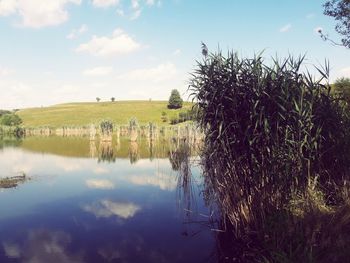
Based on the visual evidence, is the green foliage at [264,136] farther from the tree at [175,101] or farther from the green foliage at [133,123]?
the tree at [175,101]

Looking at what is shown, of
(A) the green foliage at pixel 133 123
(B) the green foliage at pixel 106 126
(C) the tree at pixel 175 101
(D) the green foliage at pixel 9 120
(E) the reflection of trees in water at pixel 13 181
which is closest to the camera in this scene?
(E) the reflection of trees in water at pixel 13 181

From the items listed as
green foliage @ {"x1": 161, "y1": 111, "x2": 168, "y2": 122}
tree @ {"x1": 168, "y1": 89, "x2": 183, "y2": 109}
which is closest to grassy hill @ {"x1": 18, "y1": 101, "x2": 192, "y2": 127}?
green foliage @ {"x1": 161, "y1": 111, "x2": 168, "y2": 122}

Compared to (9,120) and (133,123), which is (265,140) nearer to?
(133,123)

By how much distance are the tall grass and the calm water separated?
2.37 meters

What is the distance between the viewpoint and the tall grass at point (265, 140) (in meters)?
12.0

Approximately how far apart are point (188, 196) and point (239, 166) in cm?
769

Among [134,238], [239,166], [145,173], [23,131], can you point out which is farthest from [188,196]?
[23,131]

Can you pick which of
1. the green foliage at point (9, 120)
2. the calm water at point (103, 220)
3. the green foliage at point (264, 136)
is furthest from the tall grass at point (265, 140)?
the green foliage at point (9, 120)

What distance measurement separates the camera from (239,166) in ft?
41.2

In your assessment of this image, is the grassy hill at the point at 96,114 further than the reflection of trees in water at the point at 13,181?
Yes

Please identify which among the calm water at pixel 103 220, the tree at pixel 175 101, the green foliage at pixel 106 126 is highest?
the tree at pixel 175 101

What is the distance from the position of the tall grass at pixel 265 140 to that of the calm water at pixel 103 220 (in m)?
2.37

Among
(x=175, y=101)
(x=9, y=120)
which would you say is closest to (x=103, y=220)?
(x=9, y=120)

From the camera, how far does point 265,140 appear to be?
12117mm
